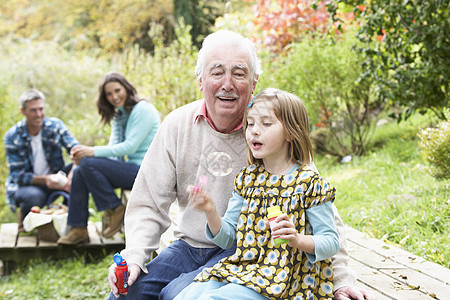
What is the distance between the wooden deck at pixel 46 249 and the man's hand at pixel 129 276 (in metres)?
3.01

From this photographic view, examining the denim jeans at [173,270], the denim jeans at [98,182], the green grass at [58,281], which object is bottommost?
the green grass at [58,281]

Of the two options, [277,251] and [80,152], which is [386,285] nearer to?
[277,251]

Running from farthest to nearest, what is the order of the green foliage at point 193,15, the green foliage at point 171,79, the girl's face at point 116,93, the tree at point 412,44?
the green foliage at point 193,15 < the green foliage at point 171,79 < the girl's face at point 116,93 < the tree at point 412,44

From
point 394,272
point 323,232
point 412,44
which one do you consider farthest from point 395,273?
point 412,44

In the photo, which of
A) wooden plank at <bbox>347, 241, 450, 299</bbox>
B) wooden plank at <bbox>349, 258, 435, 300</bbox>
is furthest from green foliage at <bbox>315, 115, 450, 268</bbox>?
wooden plank at <bbox>349, 258, 435, 300</bbox>

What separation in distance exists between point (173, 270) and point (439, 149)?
2.43 metres

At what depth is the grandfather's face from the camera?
7.50ft

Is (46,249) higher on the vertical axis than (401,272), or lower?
lower

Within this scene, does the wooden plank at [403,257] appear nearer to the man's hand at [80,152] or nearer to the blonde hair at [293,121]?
the blonde hair at [293,121]

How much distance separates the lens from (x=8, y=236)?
208 inches

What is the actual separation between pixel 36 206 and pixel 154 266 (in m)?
3.44

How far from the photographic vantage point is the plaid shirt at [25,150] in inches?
216

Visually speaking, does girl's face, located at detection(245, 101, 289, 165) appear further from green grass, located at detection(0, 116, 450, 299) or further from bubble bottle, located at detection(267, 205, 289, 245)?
green grass, located at detection(0, 116, 450, 299)

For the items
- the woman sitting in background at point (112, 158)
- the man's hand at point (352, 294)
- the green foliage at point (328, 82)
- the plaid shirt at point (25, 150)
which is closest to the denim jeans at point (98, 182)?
the woman sitting in background at point (112, 158)
